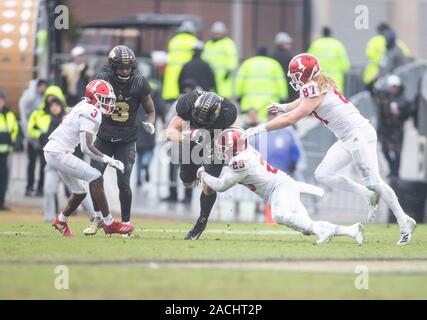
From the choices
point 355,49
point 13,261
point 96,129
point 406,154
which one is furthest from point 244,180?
point 355,49

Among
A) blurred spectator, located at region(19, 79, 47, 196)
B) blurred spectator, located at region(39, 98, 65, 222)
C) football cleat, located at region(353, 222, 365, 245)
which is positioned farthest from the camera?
blurred spectator, located at region(19, 79, 47, 196)

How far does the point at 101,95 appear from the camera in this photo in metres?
14.2

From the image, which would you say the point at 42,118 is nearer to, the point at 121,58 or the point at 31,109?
the point at 31,109

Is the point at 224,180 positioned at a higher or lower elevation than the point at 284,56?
lower

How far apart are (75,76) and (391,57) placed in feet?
19.2

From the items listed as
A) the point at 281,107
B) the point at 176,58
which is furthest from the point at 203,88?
the point at 281,107

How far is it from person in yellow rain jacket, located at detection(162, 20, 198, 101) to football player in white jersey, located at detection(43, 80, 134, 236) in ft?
27.3

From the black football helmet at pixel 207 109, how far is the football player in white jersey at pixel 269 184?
0.94ft

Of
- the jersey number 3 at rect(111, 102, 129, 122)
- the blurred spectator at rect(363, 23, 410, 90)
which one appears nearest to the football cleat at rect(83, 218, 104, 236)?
the jersey number 3 at rect(111, 102, 129, 122)

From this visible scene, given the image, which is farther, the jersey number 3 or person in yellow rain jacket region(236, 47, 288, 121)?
person in yellow rain jacket region(236, 47, 288, 121)

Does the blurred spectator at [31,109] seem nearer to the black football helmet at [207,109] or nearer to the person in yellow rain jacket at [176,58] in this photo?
the person in yellow rain jacket at [176,58]

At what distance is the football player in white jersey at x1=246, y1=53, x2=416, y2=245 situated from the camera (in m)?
14.1

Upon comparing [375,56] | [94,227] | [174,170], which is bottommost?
[94,227]

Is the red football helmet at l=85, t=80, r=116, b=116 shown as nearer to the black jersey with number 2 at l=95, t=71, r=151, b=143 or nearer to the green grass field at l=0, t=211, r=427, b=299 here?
the black jersey with number 2 at l=95, t=71, r=151, b=143
